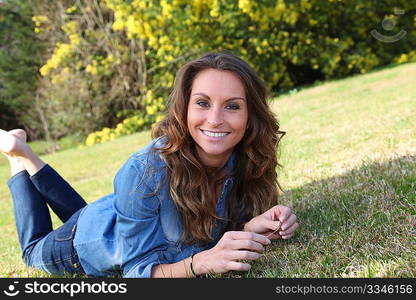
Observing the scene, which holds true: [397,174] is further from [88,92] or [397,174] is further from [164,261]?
[88,92]

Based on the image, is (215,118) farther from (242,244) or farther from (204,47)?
(204,47)

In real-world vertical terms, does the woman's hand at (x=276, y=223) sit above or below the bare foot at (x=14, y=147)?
below

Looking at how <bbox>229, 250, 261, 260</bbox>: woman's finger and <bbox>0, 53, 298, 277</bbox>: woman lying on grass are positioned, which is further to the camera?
<bbox>0, 53, 298, 277</bbox>: woman lying on grass

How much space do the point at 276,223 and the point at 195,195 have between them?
0.40 meters

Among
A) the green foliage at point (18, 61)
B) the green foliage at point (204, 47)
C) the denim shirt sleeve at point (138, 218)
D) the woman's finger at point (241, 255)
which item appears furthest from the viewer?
the green foliage at point (18, 61)

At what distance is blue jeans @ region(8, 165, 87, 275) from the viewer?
2.71m

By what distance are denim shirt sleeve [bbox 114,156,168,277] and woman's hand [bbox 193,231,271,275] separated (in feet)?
0.70

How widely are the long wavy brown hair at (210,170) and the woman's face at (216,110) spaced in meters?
0.05

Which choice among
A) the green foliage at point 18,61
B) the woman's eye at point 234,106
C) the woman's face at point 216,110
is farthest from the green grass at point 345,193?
the green foliage at point 18,61

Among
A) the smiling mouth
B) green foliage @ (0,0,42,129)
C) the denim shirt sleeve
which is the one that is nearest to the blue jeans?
the denim shirt sleeve

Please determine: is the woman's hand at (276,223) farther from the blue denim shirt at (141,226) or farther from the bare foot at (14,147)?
the bare foot at (14,147)

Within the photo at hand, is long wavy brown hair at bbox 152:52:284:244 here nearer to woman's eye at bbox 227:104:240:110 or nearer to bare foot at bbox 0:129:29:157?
woman's eye at bbox 227:104:240:110

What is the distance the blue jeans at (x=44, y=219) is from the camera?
2.71m

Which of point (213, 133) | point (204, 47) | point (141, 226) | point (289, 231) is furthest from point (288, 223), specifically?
point (204, 47)
